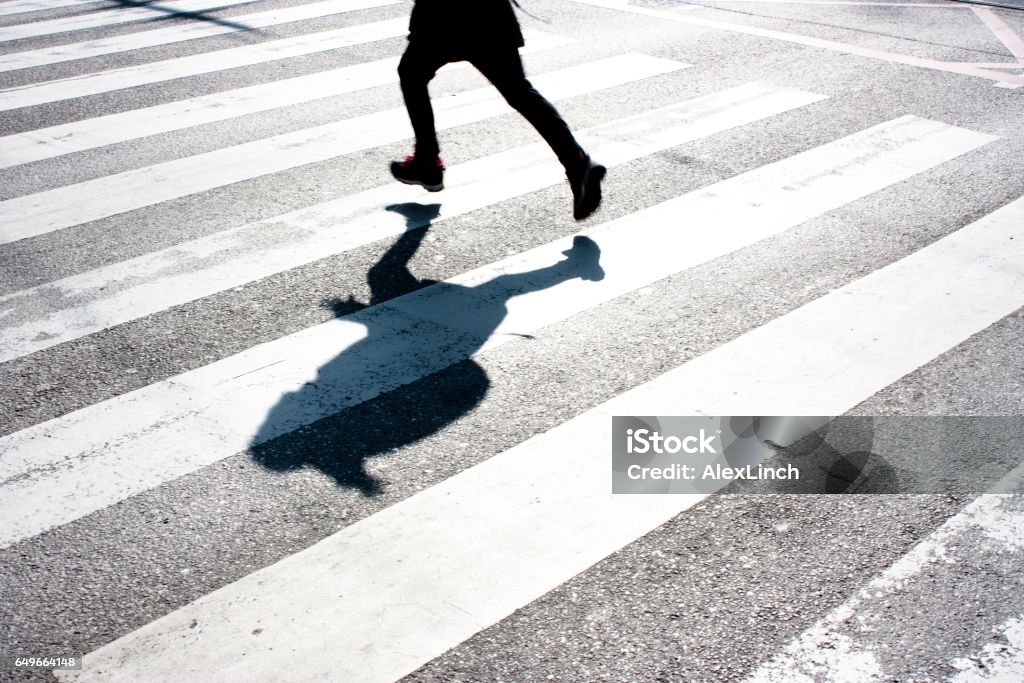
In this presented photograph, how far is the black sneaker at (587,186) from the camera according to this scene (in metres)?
5.38

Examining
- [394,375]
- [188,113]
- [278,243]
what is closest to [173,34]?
[188,113]

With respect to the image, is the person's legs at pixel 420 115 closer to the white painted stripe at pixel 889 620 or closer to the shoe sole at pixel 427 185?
the shoe sole at pixel 427 185

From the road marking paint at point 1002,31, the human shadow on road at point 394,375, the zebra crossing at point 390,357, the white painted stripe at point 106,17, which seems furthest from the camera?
the white painted stripe at point 106,17

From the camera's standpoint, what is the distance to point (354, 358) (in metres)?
4.26

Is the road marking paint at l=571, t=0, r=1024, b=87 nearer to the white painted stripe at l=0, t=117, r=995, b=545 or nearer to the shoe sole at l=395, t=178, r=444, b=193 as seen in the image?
the white painted stripe at l=0, t=117, r=995, b=545

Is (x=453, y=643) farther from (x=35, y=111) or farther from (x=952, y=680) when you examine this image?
(x=35, y=111)

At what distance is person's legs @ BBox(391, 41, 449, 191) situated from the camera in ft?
17.9

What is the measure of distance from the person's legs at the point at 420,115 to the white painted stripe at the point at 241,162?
0.98 metres

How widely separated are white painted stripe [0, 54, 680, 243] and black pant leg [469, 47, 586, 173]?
58.2 inches

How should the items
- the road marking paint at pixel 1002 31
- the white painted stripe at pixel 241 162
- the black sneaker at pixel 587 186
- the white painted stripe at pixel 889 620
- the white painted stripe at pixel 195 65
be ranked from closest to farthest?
the white painted stripe at pixel 889 620 → the black sneaker at pixel 587 186 → the white painted stripe at pixel 241 162 → the white painted stripe at pixel 195 65 → the road marking paint at pixel 1002 31

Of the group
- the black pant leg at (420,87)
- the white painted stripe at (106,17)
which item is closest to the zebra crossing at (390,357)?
the black pant leg at (420,87)

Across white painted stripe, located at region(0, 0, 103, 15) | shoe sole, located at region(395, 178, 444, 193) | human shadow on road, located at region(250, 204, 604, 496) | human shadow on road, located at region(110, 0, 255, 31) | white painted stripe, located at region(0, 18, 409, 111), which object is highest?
white painted stripe, located at region(0, 0, 103, 15)

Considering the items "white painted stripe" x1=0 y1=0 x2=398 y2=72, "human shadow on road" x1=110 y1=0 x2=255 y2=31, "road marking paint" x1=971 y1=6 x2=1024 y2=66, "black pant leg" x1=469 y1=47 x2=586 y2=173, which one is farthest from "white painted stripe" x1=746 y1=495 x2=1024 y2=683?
"human shadow on road" x1=110 y1=0 x2=255 y2=31

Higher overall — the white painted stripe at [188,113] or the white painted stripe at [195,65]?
the white painted stripe at [195,65]
